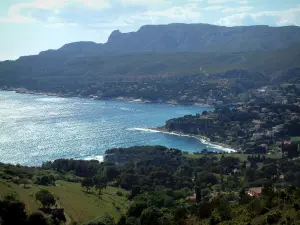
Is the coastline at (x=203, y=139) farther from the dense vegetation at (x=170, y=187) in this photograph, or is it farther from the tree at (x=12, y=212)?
the tree at (x=12, y=212)

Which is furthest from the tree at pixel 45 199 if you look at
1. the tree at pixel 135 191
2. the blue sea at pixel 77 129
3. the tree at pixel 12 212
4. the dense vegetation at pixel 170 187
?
the blue sea at pixel 77 129

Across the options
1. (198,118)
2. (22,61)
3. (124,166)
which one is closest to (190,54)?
(22,61)

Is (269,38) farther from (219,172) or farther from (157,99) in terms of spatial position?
(219,172)

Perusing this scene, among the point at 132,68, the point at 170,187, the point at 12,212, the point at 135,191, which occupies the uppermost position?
the point at 132,68

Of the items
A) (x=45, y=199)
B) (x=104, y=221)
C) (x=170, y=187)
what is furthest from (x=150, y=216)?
(x=170, y=187)

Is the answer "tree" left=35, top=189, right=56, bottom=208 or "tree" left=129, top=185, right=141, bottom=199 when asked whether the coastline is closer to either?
"tree" left=129, top=185, right=141, bottom=199

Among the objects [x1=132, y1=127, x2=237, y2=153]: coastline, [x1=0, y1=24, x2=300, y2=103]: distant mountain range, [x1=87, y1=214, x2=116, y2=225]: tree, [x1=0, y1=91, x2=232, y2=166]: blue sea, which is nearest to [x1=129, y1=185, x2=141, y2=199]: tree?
[x1=87, y1=214, x2=116, y2=225]: tree

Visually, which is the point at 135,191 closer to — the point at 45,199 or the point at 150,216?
the point at 150,216
